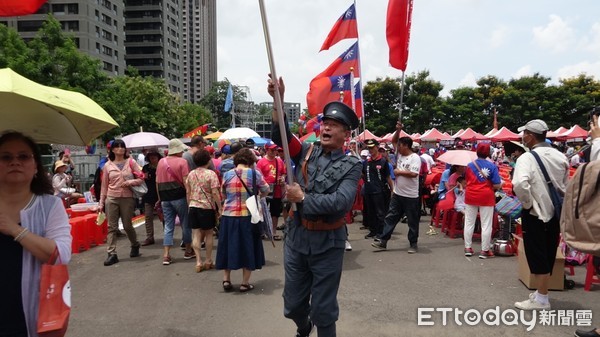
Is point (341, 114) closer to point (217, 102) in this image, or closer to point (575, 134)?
point (575, 134)

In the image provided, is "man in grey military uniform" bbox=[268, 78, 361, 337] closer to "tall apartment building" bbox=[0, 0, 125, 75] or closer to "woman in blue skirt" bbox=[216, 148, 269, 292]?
"woman in blue skirt" bbox=[216, 148, 269, 292]

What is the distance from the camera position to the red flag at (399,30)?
6.16m

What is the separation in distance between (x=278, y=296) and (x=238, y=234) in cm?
91

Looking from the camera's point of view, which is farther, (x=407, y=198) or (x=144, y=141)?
(x=144, y=141)

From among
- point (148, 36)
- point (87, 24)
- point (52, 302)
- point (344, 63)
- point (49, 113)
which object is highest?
point (148, 36)

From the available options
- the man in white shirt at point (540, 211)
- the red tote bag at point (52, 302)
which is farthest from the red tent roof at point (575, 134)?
the red tote bag at point (52, 302)

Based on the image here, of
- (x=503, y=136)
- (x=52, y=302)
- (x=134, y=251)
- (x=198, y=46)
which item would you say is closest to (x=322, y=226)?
(x=52, y=302)

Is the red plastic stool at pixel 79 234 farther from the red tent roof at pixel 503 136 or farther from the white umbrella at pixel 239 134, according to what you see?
the red tent roof at pixel 503 136

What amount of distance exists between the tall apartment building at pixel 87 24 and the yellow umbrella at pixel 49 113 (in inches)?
2474

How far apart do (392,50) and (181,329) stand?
465 cm

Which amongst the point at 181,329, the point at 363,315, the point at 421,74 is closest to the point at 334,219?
the point at 363,315

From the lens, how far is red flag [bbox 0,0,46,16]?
2762 mm

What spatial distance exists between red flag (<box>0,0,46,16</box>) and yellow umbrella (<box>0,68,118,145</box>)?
0.50 metres

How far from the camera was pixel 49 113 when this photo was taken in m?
2.82
